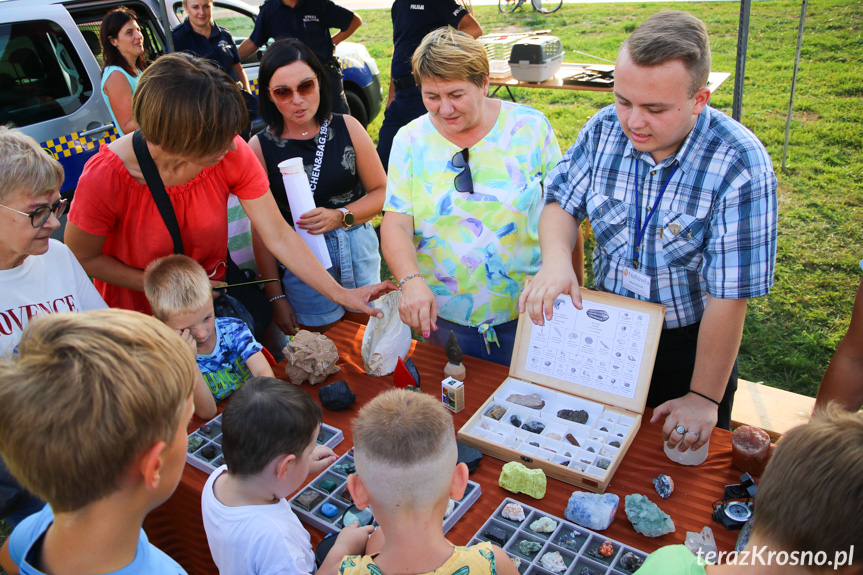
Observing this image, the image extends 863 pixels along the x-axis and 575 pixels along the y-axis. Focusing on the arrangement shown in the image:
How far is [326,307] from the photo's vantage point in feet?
10.9

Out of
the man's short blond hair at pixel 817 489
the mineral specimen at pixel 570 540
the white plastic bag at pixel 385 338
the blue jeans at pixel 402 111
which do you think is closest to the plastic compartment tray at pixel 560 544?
the mineral specimen at pixel 570 540

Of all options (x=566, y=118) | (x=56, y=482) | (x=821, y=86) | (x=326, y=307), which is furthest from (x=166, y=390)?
(x=821, y=86)

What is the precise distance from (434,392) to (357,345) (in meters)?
0.55

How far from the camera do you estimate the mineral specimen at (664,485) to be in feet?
6.30

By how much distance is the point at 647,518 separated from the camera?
1.79 m

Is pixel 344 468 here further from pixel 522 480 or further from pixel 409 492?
pixel 409 492

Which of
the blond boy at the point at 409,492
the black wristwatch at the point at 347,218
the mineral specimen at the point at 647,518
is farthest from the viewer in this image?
the black wristwatch at the point at 347,218

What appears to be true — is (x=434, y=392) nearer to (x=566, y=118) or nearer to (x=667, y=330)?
(x=667, y=330)

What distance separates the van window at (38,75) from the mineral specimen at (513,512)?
15.2 ft

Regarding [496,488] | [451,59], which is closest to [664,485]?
[496,488]

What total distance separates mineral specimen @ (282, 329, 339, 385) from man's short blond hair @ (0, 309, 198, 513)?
51.7 inches

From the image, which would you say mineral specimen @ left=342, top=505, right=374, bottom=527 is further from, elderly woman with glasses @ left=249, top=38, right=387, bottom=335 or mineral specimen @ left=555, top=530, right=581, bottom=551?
elderly woman with glasses @ left=249, top=38, right=387, bottom=335

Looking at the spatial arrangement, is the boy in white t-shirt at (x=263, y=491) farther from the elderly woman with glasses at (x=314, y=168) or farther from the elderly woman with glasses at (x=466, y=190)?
the elderly woman with glasses at (x=314, y=168)

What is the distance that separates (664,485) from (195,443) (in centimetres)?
163
